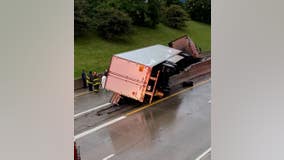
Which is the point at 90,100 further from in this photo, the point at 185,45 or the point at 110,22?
the point at 110,22

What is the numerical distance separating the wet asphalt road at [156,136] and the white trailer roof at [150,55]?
1729 mm

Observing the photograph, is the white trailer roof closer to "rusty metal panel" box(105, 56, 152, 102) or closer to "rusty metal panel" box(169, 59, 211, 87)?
"rusty metal panel" box(105, 56, 152, 102)

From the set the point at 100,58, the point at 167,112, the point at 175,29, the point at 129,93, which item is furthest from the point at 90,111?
the point at 175,29

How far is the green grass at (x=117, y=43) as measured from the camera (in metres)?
19.2

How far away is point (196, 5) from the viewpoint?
3319cm

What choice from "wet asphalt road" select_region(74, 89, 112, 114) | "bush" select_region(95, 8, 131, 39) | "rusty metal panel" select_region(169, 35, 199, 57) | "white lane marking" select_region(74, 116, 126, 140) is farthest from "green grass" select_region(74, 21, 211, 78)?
"white lane marking" select_region(74, 116, 126, 140)

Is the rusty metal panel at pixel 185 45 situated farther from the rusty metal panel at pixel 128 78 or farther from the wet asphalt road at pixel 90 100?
the rusty metal panel at pixel 128 78

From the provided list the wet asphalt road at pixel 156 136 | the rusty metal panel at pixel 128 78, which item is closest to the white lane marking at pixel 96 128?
the wet asphalt road at pixel 156 136

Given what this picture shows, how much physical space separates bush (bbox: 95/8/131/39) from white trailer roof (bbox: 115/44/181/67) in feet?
26.2

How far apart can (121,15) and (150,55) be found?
377 inches

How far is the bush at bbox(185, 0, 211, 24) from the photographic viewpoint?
3303 cm
